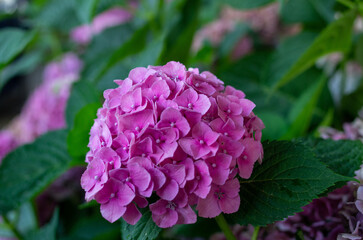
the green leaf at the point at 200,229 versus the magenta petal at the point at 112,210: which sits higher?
the magenta petal at the point at 112,210

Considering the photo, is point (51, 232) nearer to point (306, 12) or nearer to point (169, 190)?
point (169, 190)

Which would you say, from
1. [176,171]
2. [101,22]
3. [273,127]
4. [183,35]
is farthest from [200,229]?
[101,22]

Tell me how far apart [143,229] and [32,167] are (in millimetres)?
340

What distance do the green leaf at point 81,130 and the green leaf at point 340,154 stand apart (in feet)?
1.04

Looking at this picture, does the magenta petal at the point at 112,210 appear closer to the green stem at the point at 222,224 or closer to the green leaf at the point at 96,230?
the green stem at the point at 222,224

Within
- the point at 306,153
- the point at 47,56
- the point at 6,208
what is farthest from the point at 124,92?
the point at 47,56

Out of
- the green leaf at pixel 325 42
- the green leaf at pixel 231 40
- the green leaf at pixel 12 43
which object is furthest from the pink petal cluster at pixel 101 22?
the green leaf at pixel 325 42

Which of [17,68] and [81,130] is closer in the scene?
[81,130]

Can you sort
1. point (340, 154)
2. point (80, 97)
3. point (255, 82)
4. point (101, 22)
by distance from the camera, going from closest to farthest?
point (340, 154), point (80, 97), point (255, 82), point (101, 22)

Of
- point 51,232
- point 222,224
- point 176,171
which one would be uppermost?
point 176,171

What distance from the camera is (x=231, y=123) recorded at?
0.35m

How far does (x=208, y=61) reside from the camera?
3.10ft

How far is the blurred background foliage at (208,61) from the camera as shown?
603 mm

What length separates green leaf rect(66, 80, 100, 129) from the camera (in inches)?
25.5
